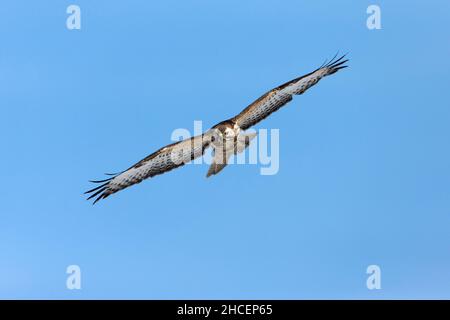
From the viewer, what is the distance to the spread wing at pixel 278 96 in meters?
22.3

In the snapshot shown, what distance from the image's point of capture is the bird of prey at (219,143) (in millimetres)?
21484

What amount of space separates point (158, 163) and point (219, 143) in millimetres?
1485

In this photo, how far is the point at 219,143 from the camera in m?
21.6

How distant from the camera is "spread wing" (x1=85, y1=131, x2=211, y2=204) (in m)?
22.0

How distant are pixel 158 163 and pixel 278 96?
2.77 m

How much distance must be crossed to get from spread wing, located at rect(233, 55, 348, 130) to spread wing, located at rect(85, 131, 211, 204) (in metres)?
0.94

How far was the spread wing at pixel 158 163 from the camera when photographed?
21969 millimetres

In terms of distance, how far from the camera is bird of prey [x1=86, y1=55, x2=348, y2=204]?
70.5 feet

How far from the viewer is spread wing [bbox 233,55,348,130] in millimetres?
22312

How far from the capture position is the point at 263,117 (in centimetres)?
2253

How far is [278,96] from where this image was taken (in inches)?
891
